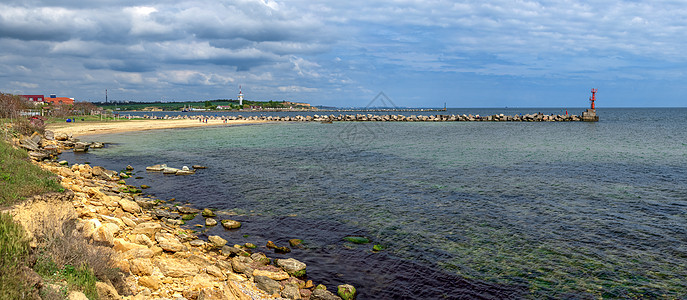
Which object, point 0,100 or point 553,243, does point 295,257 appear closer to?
point 553,243

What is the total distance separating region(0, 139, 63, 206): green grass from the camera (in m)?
10.7

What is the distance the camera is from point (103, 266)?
8133mm

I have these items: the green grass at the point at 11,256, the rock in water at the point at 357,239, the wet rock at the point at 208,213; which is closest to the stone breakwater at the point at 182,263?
the wet rock at the point at 208,213

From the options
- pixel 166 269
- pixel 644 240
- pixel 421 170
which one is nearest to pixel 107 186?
pixel 166 269

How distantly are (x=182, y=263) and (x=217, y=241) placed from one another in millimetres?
2806

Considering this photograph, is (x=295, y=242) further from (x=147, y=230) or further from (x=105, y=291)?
(x=105, y=291)

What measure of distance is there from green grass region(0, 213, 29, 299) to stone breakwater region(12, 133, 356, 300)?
1562 mm

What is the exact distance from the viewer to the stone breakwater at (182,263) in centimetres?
915

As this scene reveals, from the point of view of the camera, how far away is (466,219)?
17156 millimetres

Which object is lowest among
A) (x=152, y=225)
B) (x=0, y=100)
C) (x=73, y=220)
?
(x=152, y=225)

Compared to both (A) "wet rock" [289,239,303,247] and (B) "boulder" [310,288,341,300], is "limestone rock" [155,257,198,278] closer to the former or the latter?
(B) "boulder" [310,288,341,300]

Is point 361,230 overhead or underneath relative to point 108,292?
underneath

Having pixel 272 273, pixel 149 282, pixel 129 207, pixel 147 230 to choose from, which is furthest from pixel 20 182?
pixel 272 273

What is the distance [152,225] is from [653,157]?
144ft
